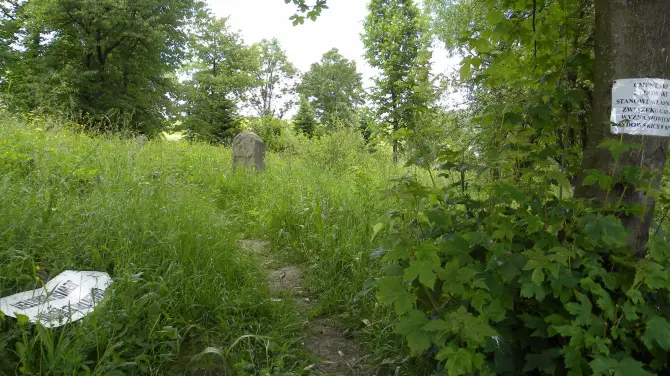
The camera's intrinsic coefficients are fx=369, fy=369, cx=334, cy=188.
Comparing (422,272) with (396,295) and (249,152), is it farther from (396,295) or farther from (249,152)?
(249,152)

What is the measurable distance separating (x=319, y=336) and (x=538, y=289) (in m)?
1.54

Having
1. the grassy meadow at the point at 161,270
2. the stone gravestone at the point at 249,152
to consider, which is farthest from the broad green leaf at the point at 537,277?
the stone gravestone at the point at 249,152

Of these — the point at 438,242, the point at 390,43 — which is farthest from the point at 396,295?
the point at 390,43

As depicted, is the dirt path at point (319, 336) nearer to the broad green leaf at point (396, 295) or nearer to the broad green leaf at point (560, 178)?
the broad green leaf at point (396, 295)

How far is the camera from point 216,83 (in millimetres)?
22891

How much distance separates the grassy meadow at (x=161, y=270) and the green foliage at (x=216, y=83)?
53.3 ft

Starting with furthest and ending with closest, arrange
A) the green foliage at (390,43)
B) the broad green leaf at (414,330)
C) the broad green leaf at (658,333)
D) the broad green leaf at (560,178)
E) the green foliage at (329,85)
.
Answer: the green foliage at (329,85) < the green foliage at (390,43) < the broad green leaf at (560,178) < the broad green leaf at (414,330) < the broad green leaf at (658,333)

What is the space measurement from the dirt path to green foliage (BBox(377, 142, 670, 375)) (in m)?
0.71

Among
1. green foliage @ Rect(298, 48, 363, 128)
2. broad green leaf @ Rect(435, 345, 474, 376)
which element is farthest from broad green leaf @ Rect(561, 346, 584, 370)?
green foliage @ Rect(298, 48, 363, 128)

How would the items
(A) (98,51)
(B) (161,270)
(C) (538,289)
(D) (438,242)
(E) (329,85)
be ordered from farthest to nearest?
1. (E) (329,85)
2. (A) (98,51)
3. (D) (438,242)
4. (B) (161,270)
5. (C) (538,289)

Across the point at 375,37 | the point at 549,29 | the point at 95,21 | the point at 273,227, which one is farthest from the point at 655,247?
the point at 95,21

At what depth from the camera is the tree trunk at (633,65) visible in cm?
166

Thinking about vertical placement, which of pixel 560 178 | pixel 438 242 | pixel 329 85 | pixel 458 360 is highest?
pixel 329 85

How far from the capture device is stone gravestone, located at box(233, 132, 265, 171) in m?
7.23
